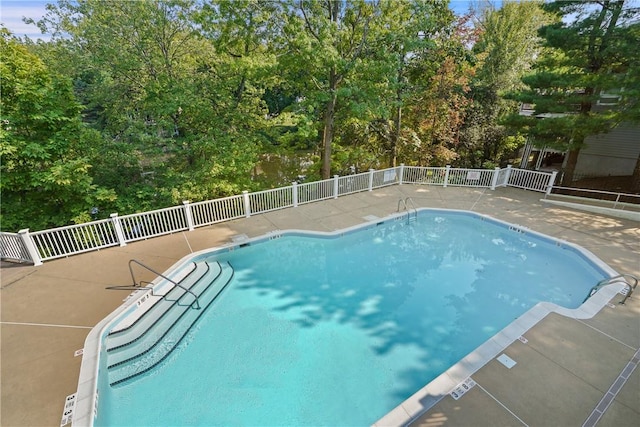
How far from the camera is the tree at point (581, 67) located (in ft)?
29.9

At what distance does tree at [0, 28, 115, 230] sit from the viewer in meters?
7.62

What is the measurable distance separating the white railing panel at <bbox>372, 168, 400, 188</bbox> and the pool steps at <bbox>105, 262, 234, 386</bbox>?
25.6 ft

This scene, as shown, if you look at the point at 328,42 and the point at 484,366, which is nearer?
the point at 484,366

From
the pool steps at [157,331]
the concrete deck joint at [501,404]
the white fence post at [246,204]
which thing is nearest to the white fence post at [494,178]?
the white fence post at [246,204]

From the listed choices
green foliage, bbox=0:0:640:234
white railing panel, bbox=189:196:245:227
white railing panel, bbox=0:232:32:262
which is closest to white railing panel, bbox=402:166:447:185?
green foliage, bbox=0:0:640:234

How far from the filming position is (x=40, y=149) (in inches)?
297

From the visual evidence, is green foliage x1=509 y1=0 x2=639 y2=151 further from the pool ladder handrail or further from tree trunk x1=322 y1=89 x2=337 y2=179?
tree trunk x1=322 y1=89 x2=337 y2=179

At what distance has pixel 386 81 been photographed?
11.6m

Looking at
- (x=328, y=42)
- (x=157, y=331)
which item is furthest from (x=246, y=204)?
(x=328, y=42)

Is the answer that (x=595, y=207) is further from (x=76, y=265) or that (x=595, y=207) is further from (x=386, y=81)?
(x=76, y=265)

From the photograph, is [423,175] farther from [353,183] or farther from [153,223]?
[153,223]

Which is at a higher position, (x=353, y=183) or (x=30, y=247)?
(x=353, y=183)

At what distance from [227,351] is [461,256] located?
6764 mm

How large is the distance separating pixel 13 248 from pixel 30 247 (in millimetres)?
586
